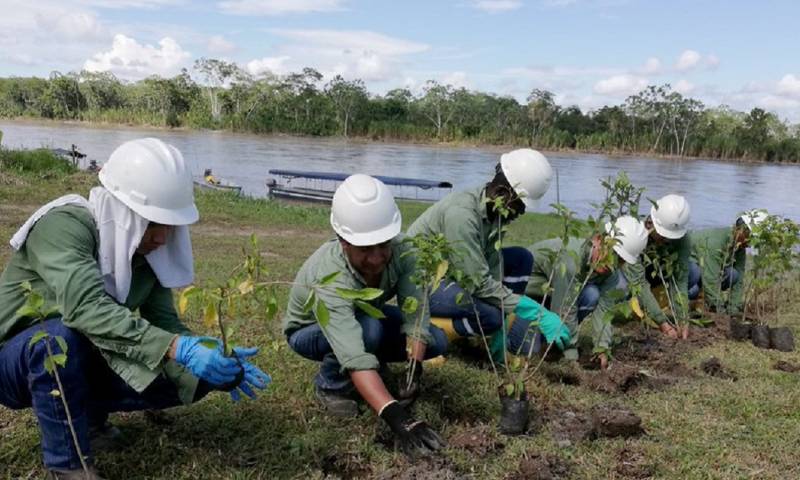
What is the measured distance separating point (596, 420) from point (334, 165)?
2886 cm

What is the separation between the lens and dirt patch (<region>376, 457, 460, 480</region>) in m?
2.53

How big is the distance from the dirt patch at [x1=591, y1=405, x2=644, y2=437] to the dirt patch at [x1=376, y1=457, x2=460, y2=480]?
0.78 meters

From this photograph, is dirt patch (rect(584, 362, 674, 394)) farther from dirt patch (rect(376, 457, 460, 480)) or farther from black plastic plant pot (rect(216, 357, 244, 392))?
black plastic plant pot (rect(216, 357, 244, 392))

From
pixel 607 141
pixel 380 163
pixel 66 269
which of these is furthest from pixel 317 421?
pixel 607 141

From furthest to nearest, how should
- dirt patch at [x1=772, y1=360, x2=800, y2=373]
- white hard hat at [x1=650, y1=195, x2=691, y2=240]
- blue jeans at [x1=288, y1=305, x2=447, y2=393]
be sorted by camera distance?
white hard hat at [x1=650, y1=195, x2=691, y2=240], dirt patch at [x1=772, y1=360, x2=800, y2=373], blue jeans at [x1=288, y1=305, x2=447, y2=393]

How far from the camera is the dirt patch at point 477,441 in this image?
2830 millimetres

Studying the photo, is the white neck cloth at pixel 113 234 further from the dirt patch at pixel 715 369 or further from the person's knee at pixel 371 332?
the dirt patch at pixel 715 369

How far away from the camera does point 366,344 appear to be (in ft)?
10.2

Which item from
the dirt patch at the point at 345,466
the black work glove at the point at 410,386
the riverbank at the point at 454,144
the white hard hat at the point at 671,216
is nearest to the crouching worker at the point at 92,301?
the dirt patch at the point at 345,466

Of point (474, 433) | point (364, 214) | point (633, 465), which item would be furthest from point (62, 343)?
point (633, 465)

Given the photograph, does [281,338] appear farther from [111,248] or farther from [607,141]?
[607,141]

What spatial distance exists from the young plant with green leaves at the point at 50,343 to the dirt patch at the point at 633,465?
6.69 feet

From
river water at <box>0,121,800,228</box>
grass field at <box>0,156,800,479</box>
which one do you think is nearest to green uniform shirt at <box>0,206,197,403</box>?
grass field at <box>0,156,800,479</box>

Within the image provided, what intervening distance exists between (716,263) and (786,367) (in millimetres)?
1650
